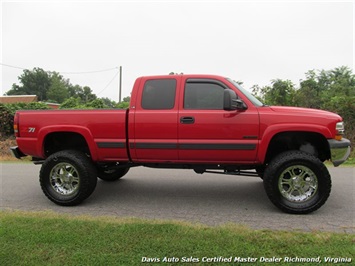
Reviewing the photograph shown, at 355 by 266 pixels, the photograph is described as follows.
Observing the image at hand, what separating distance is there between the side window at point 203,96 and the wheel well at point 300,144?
1.03 meters

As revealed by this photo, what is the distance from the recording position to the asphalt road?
158 inches

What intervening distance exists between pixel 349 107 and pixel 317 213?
939 cm

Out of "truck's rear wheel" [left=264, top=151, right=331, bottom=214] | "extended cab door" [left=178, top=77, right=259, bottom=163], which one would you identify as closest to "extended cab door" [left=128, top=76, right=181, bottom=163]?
"extended cab door" [left=178, top=77, right=259, bottom=163]

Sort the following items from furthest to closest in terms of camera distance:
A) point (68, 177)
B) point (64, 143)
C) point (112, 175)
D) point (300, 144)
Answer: point (112, 175)
point (64, 143)
point (68, 177)
point (300, 144)

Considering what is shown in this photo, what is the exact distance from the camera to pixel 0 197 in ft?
17.6

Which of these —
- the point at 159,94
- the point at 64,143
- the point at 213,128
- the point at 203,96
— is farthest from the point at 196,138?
the point at 64,143

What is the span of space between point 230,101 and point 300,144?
1.47 m

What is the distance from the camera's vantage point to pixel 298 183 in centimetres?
436

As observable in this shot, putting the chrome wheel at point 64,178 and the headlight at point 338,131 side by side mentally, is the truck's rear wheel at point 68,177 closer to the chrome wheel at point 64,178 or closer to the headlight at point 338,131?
the chrome wheel at point 64,178

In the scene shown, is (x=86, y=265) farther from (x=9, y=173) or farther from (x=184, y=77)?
(x=9, y=173)

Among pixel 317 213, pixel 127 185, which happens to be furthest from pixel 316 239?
pixel 127 185

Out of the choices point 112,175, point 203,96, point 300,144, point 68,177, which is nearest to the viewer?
point 203,96

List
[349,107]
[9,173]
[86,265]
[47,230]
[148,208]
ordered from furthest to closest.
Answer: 1. [349,107]
2. [9,173]
3. [148,208]
4. [47,230]
5. [86,265]

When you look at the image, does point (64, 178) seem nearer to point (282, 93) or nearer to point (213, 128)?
point (213, 128)
